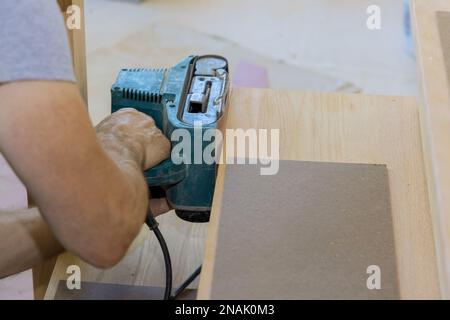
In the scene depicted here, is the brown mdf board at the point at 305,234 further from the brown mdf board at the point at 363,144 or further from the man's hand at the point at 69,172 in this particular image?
the man's hand at the point at 69,172

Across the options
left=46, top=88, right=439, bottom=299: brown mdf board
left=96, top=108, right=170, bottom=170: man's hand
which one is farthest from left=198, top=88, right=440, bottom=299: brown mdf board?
left=96, top=108, right=170, bottom=170: man's hand

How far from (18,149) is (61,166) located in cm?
5

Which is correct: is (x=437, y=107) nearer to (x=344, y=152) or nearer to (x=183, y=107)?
(x=344, y=152)

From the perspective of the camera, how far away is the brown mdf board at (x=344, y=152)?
893mm

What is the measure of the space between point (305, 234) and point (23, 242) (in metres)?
0.53

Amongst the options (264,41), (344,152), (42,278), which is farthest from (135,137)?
(264,41)

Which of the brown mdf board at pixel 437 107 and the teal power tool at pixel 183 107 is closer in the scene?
the brown mdf board at pixel 437 107

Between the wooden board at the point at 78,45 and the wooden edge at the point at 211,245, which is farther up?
the wooden board at the point at 78,45

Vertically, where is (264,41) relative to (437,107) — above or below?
below

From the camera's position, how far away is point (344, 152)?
1062 millimetres

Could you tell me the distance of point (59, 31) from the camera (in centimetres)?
72

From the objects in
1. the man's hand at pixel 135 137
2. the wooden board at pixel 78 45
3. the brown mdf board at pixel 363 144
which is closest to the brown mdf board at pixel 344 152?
the brown mdf board at pixel 363 144
